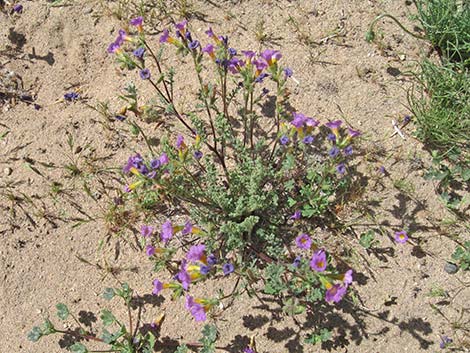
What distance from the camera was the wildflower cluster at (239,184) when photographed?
2855mm

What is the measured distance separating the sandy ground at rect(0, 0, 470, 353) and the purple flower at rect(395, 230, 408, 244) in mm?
46

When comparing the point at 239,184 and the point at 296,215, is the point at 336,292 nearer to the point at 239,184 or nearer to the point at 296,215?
the point at 296,215

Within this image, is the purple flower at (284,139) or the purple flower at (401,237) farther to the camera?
the purple flower at (401,237)

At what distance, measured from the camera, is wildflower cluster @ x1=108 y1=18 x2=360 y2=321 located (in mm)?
2855

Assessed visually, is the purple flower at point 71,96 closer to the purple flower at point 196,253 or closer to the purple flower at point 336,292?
the purple flower at point 196,253

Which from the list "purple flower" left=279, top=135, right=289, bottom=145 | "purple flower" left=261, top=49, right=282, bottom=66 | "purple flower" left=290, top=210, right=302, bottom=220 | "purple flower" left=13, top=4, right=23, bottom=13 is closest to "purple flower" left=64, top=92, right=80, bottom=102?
"purple flower" left=13, top=4, right=23, bottom=13

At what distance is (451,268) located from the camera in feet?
10.6

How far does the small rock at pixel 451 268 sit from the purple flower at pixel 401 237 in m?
0.30

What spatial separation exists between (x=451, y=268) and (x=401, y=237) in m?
0.39

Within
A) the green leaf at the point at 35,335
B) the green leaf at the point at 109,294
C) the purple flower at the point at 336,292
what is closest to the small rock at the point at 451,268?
the purple flower at the point at 336,292

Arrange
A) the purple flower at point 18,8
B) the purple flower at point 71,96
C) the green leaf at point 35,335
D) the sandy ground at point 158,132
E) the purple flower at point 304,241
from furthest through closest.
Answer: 1. the purple flower at point 18,8
2. the purple flower at point 71,96
3. the sandy ground at point 158,132
4. the green leaf at point 35,335
5. the purple flower at point 304,241

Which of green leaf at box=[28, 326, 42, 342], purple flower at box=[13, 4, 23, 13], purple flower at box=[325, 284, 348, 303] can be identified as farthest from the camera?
purple flower at box=[13, 4, 23, 13]

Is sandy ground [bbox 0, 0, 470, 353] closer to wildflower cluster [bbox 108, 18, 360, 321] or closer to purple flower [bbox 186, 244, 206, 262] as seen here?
wildflower cluster [bbox 108, 18, 360, 321]

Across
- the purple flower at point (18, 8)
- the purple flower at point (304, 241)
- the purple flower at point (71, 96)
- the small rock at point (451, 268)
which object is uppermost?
the purple flower at point (18, 8)
